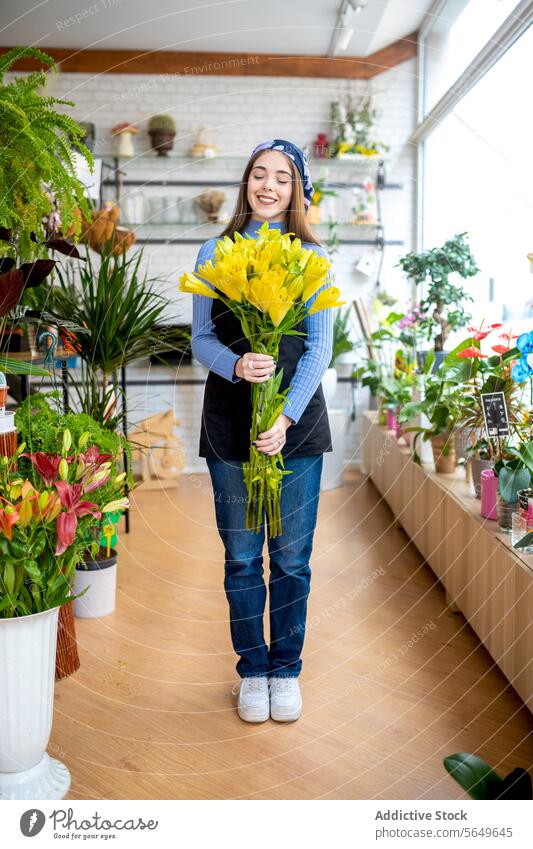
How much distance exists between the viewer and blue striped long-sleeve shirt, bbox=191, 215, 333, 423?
69.0 inches

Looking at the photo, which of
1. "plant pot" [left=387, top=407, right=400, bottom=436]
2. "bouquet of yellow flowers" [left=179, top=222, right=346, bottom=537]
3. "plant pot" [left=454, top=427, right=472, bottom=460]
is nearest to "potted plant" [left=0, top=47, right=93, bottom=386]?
"bouquet of yellow flowers" [left=179, top=222, right=346, bottom=537]

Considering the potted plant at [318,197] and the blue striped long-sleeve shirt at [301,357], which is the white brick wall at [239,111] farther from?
the blue striped long-sleeve shirt at [301,357]

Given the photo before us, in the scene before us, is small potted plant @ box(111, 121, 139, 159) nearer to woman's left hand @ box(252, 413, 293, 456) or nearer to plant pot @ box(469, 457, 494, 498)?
plant pot @ box(469, 457, 494, 498)


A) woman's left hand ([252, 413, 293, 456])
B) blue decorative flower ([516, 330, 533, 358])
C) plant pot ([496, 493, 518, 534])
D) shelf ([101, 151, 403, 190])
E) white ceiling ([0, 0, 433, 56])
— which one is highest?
white ceiling ([0, 0, 433, 56])

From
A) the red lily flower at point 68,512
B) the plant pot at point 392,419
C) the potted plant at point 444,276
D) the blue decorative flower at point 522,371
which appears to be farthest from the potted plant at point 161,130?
the red lily flower at point 68,512

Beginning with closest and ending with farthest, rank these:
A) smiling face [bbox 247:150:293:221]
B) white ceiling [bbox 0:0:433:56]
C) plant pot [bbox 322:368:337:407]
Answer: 1. smiling face [bbox 247:150:293:221]
2. white ceiling [bbox 0:0:433:56]
3. plant pot [bbox 322:368:337:407]

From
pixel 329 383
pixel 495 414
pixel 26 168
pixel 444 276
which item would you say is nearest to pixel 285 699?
pixel 495 414

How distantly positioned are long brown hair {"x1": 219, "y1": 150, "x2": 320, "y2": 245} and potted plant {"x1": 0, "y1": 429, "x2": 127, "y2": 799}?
0.66 metres

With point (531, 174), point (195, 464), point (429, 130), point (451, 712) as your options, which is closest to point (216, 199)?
point (429, 130)

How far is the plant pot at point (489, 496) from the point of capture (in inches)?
90.2

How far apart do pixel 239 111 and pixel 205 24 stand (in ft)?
2.51
